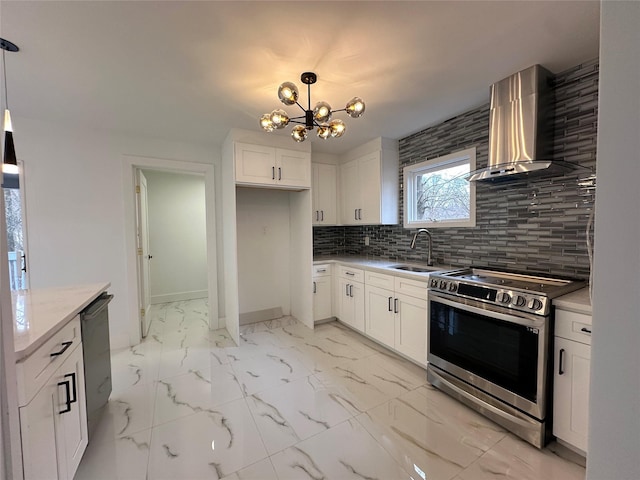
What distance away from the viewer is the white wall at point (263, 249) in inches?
149

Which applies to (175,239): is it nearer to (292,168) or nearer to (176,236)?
(176,236)

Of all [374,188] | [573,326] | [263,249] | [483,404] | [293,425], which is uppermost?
[374,188]

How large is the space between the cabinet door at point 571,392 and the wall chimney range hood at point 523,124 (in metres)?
1.17

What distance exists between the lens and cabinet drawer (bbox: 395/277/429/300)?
242 centimetres

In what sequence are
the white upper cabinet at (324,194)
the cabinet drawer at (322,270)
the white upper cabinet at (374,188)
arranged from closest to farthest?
the white upper cabinet at (374,188) → the cabinet drawer at (322,270) → the white upper cabinet at (324,194)

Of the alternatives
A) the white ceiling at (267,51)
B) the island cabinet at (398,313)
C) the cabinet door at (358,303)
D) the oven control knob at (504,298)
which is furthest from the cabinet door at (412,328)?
the white ceiling at (267,51)

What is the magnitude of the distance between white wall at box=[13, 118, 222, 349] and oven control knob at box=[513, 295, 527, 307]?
376 centimetres

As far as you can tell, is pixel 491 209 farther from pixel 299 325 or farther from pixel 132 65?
pixel 132 65

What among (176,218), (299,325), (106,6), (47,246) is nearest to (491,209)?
(299,325)

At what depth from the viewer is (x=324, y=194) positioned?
13.0 ft

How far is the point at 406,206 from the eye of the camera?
3.37m

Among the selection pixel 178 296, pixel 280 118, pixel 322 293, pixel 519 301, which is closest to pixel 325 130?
pixel 280 118

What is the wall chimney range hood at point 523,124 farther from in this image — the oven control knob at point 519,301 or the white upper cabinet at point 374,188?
the white upper cabinet at point 374,188

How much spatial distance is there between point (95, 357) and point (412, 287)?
247 cm
